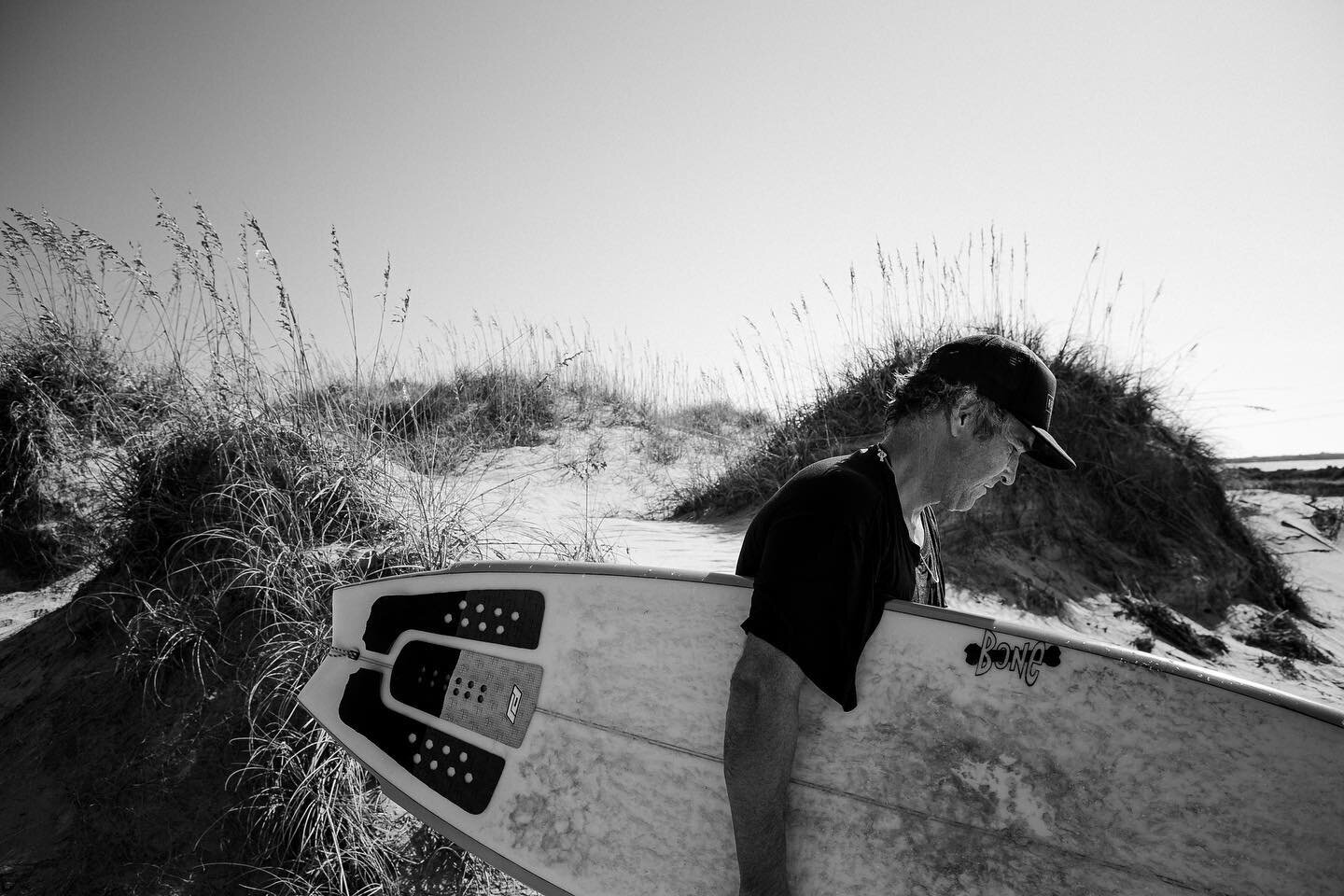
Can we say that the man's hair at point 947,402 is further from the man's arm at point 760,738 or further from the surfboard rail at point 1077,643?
the man's arm at point 760,738

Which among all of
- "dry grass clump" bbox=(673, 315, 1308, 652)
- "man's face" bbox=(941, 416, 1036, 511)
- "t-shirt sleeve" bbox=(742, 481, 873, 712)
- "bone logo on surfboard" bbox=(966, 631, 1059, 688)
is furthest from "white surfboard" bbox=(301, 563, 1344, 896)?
"dry grass clump" bbox=(673, 315, 1308, 652)

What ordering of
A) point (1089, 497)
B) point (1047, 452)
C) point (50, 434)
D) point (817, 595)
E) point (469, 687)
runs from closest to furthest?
point (817, 595) < point (1047, 452) < point (469, 687) < point (50, 434) < point (1089, 497)

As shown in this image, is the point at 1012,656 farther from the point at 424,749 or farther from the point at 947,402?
the point at 424,749

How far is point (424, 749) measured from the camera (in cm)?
213

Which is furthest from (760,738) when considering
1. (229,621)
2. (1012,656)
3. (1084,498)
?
(1084,498)

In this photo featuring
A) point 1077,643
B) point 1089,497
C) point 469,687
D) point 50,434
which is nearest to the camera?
point 1077,643

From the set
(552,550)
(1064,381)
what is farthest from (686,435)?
(552,550)

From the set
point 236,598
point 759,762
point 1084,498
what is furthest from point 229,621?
point 1084,498

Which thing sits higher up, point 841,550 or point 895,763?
point 841,550

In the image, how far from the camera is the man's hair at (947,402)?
149cm

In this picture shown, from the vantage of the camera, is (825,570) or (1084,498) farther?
(1084,498)

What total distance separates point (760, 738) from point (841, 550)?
364 mm

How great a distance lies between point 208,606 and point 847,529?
287 centimetres

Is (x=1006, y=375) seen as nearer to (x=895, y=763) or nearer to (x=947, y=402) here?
(x=947, y=402)
